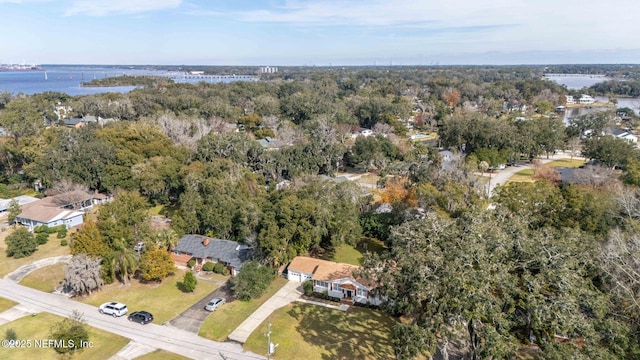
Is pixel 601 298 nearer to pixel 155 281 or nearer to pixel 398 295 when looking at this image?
pixel 398 295

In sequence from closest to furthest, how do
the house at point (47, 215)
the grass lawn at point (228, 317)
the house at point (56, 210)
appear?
the grass lawn at point (228, 317) < the house at point (47, 215) < the house at point (56, 210)

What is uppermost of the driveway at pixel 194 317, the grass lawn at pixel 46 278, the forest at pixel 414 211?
the forest at pixel 414 211

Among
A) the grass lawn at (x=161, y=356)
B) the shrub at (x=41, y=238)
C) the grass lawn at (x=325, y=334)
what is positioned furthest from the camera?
the shrub at (x=41, y=238)

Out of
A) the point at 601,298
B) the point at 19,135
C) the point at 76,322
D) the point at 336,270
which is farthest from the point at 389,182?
the point at 19,135

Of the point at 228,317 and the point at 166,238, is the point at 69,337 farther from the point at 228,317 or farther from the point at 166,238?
the point at 166,238

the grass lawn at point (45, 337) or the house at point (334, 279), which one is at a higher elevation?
the house at point (334, 279)

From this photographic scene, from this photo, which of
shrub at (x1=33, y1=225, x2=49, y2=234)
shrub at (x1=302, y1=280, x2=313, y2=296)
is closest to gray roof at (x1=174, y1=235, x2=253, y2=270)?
shrub at (x1=302, y1=280, x2=313, y2=296)

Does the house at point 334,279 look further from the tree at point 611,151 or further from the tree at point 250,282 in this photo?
the tree at point 611,151

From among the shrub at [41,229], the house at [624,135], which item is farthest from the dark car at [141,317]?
the house at [624,135]
